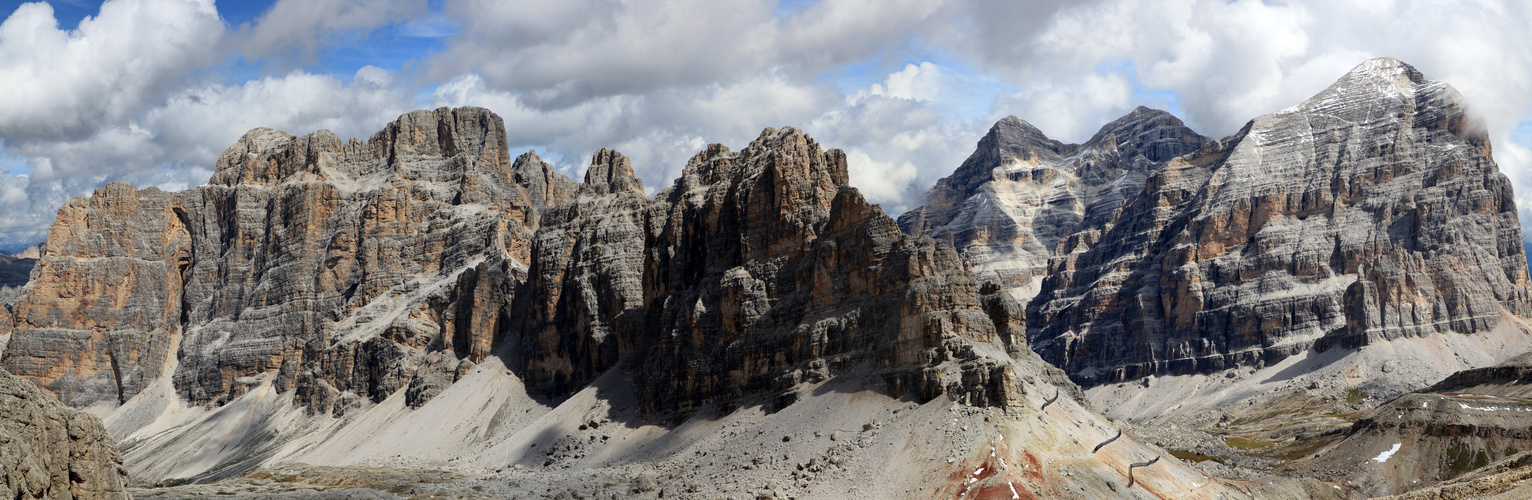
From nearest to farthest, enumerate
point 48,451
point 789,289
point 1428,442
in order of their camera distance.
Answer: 1. point 48,451
2. point 1428,442
3. point 789,289

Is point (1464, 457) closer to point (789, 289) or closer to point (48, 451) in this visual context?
point (789, 289)

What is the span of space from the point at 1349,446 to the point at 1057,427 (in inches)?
2364

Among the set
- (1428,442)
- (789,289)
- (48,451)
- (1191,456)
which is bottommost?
(1191,456)

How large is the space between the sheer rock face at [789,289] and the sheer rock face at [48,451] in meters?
76.5

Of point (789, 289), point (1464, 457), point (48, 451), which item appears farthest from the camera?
point (789, 289)

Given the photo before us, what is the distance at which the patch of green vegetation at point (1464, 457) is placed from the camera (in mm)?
136250

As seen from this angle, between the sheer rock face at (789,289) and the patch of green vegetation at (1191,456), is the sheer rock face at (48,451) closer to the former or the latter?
the sheer rock face at (789,289)

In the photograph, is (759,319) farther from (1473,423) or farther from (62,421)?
(62,421)

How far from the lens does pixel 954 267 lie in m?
136

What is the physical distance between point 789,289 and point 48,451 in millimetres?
112965

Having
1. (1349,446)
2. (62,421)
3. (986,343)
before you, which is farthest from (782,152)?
(62,421)

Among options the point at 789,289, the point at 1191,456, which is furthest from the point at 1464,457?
the point at 789,289

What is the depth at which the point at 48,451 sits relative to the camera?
47281 mm

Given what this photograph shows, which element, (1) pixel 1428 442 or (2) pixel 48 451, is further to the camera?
(1) pixel 1428 442
